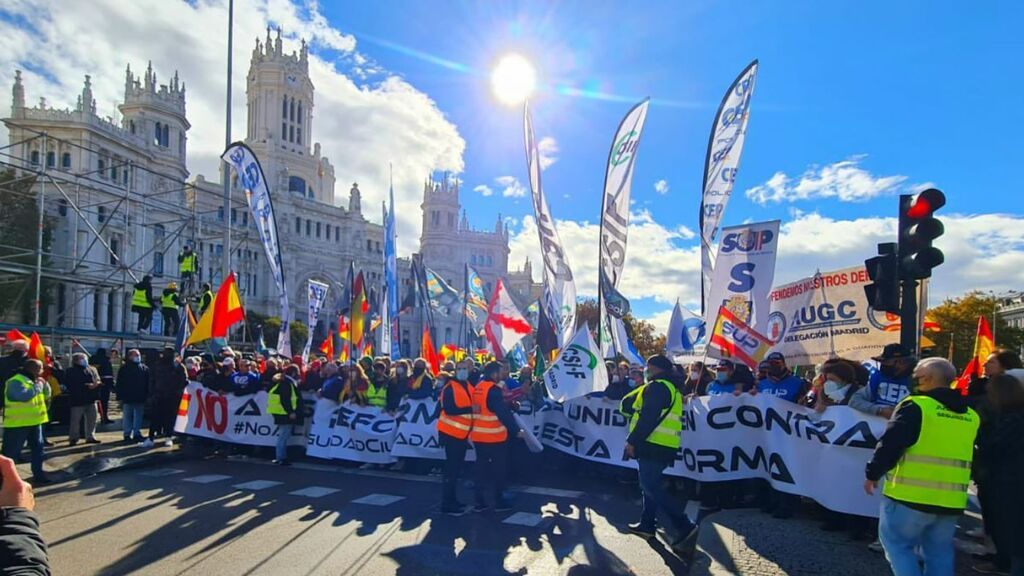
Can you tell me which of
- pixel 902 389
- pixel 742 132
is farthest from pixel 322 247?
pixel 902 389

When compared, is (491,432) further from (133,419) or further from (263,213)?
(263,213)

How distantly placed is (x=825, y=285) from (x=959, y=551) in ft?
15.4

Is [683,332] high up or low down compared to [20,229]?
down

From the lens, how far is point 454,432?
747 cm

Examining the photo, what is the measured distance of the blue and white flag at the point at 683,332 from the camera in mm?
12587

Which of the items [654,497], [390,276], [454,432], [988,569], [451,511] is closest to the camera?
[988,569]

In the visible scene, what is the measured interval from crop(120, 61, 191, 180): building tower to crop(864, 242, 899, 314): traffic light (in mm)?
60181

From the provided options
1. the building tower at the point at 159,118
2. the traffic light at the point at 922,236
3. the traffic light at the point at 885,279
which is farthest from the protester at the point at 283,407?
the building tower at the point at 159,118

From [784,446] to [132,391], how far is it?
11153 mm

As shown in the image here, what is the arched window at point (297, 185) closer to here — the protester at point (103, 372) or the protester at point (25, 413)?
the protester at point (103, 372)

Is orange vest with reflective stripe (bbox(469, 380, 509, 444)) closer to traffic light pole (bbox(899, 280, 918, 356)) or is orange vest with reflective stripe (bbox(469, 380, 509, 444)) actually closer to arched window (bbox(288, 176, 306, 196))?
traffic light pole (bbox(899, 280, 918, 356))

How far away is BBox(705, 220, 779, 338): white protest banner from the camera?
855 cm

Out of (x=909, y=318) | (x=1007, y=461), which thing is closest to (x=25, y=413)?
(x=1007, y=461)

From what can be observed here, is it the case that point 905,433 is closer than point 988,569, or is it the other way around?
point 905,433
